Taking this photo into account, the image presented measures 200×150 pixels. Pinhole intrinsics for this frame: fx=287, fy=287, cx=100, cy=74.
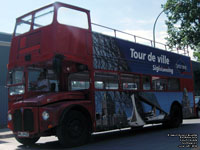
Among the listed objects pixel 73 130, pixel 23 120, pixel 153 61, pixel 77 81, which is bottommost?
pixel 73 130

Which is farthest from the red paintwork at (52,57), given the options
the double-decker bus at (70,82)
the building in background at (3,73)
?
the building in background at (3,73)

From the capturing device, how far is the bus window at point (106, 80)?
376 inches

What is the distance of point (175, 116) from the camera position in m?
13.7

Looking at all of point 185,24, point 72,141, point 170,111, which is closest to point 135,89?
point 170,111

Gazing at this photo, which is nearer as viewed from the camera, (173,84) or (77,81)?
(77,81)

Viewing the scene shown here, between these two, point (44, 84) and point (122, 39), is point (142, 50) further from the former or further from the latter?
point (44, 84)

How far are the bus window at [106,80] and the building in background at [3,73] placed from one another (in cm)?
1003

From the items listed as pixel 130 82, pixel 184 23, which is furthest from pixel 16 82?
pixel 184 23

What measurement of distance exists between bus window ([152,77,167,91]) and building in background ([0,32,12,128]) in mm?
10018

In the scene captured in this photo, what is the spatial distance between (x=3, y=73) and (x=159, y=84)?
45.3 feet

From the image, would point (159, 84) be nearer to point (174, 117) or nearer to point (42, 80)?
point (174, 117)

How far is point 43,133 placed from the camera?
26.2ft

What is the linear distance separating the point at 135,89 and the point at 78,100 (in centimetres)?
323

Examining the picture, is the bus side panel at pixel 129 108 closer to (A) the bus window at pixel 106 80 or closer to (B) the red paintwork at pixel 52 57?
(A) the bus window at pixel 106 80
